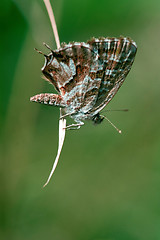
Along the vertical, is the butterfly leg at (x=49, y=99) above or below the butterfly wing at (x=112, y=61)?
below

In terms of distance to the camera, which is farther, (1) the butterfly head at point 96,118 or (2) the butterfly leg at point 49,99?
(1) the butterfly head at point 96,118

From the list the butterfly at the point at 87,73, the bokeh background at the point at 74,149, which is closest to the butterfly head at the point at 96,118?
the butterfly at the point at 87,73

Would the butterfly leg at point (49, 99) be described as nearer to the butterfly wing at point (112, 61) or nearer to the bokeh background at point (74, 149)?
the butterfly wing at point (112, 61)

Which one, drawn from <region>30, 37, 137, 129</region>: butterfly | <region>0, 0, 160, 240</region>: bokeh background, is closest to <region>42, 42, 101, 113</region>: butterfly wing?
<region>30, 37, 137, 129</region>: butterfly

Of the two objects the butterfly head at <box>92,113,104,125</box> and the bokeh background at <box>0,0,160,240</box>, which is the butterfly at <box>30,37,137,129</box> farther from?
the bokeh background at <box>0,0,160,240</box>
